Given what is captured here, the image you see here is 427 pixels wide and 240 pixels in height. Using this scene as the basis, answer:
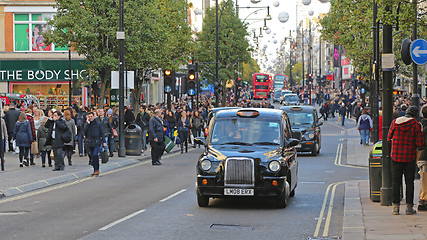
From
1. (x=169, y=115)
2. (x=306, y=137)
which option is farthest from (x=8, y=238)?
(x=169, y=115)

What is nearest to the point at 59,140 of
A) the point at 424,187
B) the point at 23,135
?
the point at 23,135

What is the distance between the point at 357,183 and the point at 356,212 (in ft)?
19.2

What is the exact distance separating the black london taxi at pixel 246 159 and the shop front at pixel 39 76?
37855mm

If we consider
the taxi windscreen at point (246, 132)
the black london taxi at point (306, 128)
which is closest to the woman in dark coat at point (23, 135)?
the black london taxi at point (306, 128)

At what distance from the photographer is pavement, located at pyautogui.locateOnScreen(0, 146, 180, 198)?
59.4 feet

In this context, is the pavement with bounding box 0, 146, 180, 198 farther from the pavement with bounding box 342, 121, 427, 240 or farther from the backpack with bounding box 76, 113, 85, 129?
the pavement with bounding box 342, 121, 427, 240

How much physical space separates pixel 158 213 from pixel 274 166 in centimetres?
220

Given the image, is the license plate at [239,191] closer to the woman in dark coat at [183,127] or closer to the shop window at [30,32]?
the woman in dark coat at [183,127]

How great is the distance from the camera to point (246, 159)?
1385cm

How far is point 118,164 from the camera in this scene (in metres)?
25.1

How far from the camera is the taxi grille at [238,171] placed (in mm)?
13828

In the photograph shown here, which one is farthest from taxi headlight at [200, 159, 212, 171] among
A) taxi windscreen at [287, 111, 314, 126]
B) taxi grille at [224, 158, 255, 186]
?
taxi windscreen at [287, 111, 314, 126]

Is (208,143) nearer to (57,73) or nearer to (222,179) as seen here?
(222,179)

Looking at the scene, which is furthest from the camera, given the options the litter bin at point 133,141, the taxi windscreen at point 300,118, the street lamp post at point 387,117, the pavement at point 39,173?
the taxi windscreen at point 300,118
